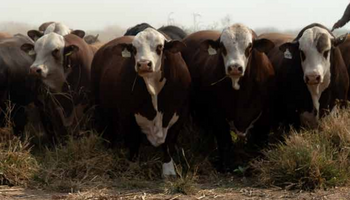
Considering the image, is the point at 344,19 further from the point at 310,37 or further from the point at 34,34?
the point at 34,34

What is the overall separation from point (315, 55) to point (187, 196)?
8.05ft

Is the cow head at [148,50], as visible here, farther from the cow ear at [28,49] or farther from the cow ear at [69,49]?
the cow ear at [28,49]

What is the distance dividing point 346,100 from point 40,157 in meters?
3.92

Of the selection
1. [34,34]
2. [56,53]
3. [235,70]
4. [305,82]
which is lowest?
[34,34]

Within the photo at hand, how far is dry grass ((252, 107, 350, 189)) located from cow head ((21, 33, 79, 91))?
301 cm

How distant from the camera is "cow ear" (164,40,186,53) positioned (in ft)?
24.9

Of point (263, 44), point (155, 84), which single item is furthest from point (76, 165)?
point (263, 44)

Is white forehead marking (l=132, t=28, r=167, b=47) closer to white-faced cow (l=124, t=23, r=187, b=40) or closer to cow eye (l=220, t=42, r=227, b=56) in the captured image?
cow eye (l=220, t=42, r=227, b=56)

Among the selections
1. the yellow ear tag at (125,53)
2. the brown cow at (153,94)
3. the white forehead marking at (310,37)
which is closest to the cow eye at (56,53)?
the brown cow at (153,94)

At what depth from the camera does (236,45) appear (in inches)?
297

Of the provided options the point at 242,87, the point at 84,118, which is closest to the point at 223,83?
the point at 242,87

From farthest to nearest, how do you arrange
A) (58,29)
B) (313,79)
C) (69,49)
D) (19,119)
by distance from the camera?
(58,29)
(19,119)
(69,49)
(313,79)

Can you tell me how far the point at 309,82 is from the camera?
754 cm

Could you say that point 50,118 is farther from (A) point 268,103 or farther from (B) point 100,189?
(A) point 268,103
